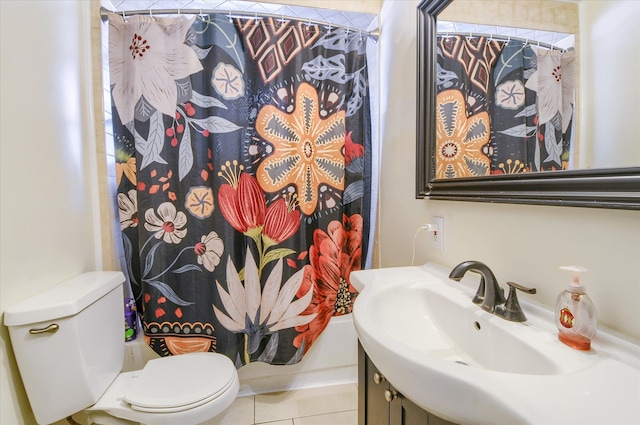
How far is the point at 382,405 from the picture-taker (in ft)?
2.54

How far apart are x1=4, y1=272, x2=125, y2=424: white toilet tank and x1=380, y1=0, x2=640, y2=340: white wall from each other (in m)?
1.30

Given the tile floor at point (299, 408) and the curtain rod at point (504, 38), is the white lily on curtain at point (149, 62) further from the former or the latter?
the tile floor at point (299, 408)

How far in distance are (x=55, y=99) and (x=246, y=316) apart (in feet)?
4.19

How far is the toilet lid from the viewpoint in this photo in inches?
38.7

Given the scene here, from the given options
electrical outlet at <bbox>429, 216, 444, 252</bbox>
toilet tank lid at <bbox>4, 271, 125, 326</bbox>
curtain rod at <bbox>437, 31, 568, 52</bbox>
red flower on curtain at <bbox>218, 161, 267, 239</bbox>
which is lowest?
toilet tank lid at <bbox>4, 271, 125, 326</bbox>

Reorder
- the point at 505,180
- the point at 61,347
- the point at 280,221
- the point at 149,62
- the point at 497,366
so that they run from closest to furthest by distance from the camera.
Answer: the point at 497,366 → the point at 505,180 → the point at 61,347 → the point at 149,62 → the point at 280,221

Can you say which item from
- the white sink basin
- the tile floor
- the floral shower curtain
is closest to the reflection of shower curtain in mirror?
the white sink basin

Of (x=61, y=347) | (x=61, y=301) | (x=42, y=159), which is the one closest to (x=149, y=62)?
(x=42, y=159)

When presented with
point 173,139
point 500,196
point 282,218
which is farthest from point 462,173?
point 173,139

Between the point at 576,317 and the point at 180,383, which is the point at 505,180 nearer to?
the point at 576,317

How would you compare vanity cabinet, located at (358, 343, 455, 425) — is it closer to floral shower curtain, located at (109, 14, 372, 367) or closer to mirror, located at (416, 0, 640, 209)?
mirror, located at (416, 0, 640, 209)

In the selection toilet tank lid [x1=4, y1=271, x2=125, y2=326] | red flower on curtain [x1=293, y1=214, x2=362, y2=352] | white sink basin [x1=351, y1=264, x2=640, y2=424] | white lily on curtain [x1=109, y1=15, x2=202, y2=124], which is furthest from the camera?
red flower on curtain [x1=293, y1=214, x2=362, y2=352]

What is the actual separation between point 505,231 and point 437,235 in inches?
11.7

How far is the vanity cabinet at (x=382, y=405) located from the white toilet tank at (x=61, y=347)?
0.97 meters
